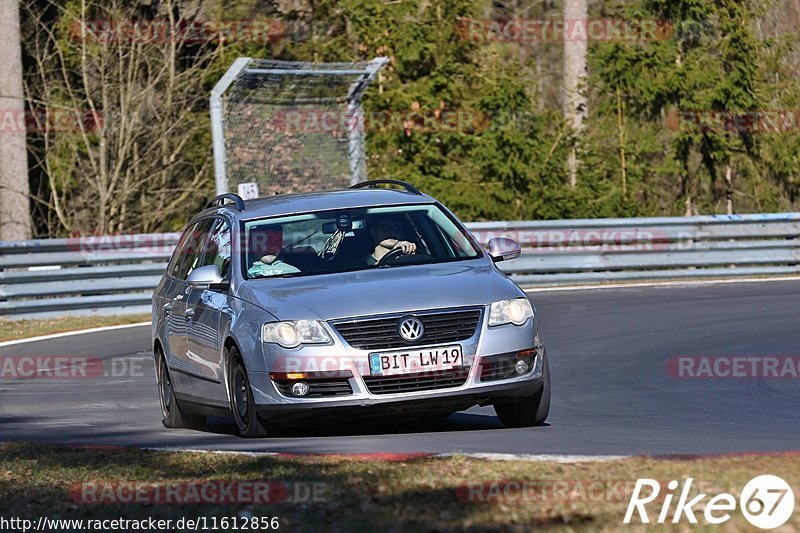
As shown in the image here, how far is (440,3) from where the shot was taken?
27.8 metres

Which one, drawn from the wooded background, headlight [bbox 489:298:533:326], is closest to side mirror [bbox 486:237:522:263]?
headlight [bbox 489:298:533:326]

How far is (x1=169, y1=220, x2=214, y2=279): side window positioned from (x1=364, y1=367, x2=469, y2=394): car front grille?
2566 mm

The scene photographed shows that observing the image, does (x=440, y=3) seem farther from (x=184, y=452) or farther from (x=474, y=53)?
(x=184, y=452)

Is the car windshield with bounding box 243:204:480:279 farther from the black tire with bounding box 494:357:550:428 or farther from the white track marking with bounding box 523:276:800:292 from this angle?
the white track marking with bounding box 523:276:800:292

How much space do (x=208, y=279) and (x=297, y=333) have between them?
110 cm

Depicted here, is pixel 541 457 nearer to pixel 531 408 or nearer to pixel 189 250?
pixel 531 408

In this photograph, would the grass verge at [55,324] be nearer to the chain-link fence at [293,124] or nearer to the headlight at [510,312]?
the chain-link fence at [293,124]

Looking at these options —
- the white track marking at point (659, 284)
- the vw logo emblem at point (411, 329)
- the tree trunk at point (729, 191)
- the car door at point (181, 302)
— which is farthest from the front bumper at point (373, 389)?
the tree trunk at point (729, 191)

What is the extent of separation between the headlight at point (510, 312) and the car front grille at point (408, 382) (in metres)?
0.40

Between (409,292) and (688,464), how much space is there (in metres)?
2.51

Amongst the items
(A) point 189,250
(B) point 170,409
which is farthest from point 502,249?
(B) point 170,409

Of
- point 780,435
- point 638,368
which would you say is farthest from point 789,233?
point 780,435

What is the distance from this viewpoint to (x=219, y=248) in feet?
33.7

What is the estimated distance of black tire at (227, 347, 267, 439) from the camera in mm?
8977
